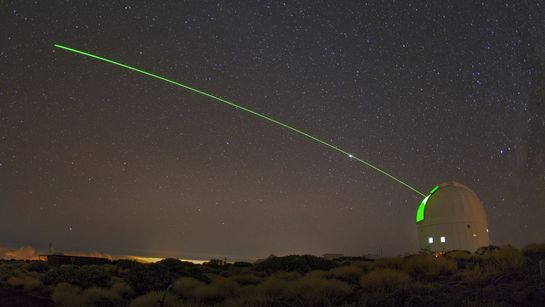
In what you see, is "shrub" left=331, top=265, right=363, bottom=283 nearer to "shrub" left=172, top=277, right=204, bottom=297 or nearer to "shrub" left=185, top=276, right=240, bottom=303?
"shrub" left=185, top=276, right=240, bottom=303

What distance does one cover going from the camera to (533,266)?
12867mm

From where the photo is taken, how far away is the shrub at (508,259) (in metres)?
13.2

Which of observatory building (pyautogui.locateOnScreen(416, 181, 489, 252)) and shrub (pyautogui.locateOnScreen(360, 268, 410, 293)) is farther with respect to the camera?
observatory building (pyautogui.locateOnScreen(416, 181, 489, 252))

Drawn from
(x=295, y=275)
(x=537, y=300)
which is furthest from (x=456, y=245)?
(x=537, y=300)

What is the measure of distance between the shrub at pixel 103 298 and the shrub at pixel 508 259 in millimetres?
13145

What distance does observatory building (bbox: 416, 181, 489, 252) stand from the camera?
139 ft

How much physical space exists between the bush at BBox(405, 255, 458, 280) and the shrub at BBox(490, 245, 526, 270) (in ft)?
4.69

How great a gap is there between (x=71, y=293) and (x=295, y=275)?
9.02 metres

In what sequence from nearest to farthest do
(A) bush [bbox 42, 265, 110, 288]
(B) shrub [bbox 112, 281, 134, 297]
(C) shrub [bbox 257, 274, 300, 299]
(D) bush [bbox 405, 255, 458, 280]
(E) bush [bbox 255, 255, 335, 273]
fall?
(C) shrub [bbox 257, 274, 300, 299], (D) bush [bbox 405, 255, 458, 280], (B) shrub [bbox 112, 281, 134, 297], (A) bush [bbox 42, 265, 110, 288], (E) bush [bbox 255, 255, 335, 273]

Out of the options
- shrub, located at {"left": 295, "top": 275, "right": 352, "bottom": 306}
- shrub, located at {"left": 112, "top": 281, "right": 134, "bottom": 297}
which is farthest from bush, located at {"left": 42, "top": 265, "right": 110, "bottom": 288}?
shrub, located at {"left": 295, "top": 275, "right": 352, "bottom": 306}

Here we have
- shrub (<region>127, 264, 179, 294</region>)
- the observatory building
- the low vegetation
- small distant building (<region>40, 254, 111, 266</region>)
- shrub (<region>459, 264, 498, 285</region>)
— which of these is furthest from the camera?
the observatory building

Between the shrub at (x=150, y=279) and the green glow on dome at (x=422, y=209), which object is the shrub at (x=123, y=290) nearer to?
the shrub at (x=150, y=279)

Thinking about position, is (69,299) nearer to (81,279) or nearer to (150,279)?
(150,279)

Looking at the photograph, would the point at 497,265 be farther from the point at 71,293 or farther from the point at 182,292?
the point at 71,293
